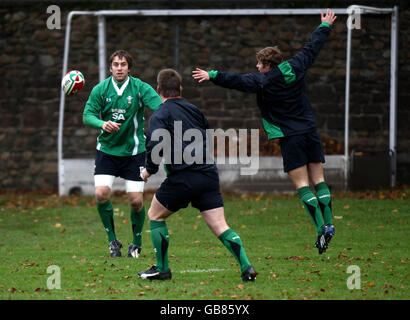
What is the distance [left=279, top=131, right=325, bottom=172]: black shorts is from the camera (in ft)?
26.8

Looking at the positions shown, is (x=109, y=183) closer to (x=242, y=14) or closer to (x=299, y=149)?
(x=299, y=149)

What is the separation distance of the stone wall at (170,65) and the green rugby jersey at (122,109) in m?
8.92

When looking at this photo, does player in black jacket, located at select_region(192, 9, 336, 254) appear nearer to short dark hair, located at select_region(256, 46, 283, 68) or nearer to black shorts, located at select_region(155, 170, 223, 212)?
short dark hair, located at select_region(256, 46, 283, 68)

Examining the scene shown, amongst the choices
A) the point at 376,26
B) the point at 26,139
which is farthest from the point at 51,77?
the point at 376,26

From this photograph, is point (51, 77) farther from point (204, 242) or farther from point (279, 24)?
point (204, 242)

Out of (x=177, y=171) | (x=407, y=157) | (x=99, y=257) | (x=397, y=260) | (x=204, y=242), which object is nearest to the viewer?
(x=177, y=171)

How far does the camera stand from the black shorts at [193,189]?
6590mm

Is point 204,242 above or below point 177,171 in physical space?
below

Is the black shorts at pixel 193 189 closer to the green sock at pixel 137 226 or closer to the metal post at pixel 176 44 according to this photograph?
the green sock at pixel 137 226

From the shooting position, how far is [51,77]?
1766cm

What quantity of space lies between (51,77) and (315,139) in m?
10.7

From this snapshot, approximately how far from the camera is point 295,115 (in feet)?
26.8

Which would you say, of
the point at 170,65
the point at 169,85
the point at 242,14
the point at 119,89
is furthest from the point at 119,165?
the point at 170,65

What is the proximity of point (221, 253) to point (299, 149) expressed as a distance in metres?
1.72
